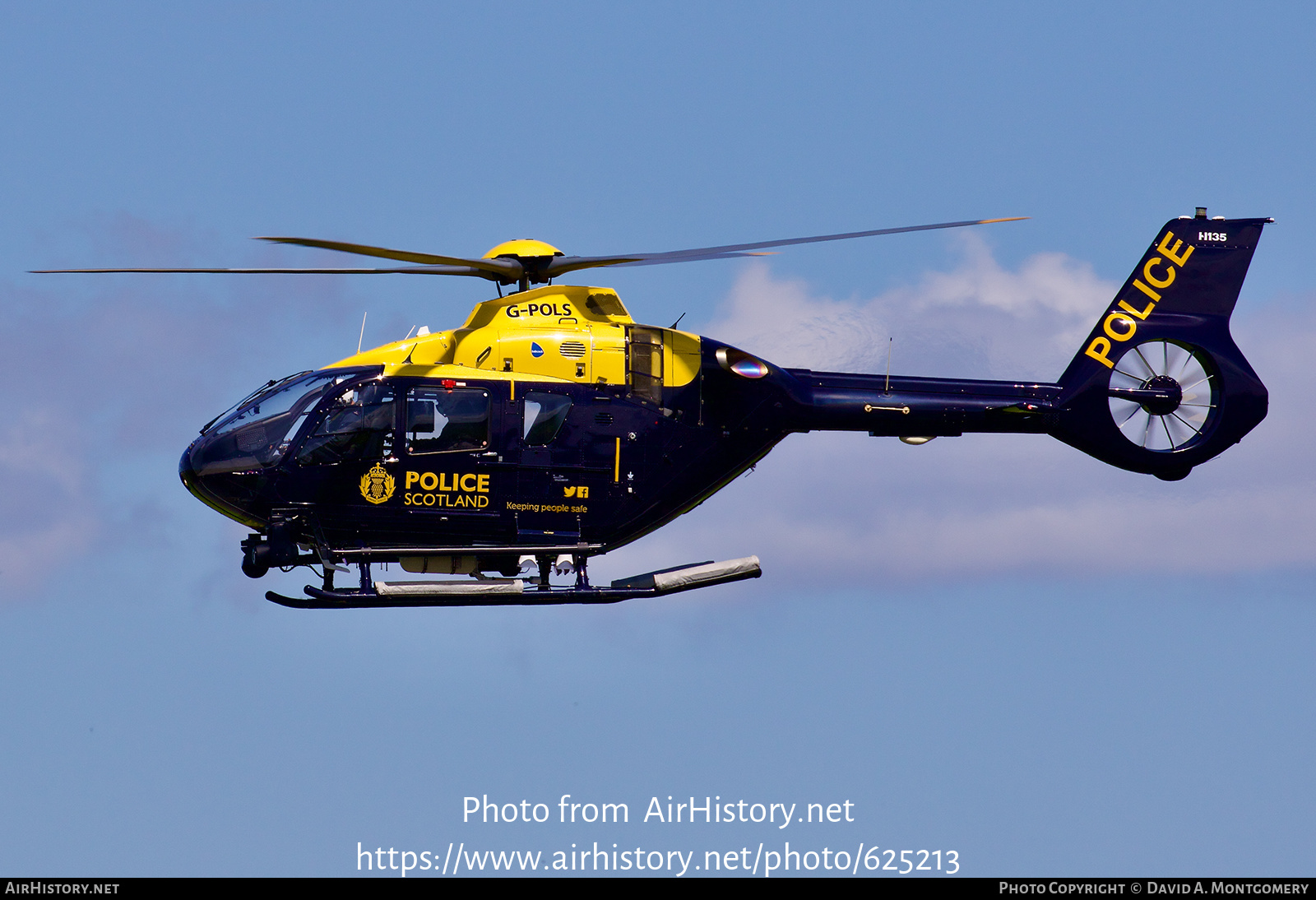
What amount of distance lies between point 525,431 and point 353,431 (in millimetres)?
2554

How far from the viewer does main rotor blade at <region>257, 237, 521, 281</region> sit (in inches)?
989

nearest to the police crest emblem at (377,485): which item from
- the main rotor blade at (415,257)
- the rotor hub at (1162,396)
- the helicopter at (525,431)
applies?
the helicopter at (525,431)

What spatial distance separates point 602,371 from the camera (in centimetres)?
2791

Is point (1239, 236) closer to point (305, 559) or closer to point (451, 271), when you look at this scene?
point (451, 271)

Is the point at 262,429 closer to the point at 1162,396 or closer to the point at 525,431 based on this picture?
the point at 525,431

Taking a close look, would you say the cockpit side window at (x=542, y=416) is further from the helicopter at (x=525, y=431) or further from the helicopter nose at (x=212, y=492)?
the helicopter nose at (x=212, y=492)

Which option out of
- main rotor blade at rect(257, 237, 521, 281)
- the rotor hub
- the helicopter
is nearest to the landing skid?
the helicopter

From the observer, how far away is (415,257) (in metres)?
26.9

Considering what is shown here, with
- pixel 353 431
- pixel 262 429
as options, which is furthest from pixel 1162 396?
pixel 262 429

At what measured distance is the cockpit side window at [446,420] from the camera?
27172 millimetres

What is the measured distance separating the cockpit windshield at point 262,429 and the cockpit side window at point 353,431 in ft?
0.93

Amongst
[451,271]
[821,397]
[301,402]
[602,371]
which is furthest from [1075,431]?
[301,402]

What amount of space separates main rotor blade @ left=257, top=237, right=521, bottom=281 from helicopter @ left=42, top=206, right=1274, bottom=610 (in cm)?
4

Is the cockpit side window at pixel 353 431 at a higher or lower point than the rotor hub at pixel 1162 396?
lower
